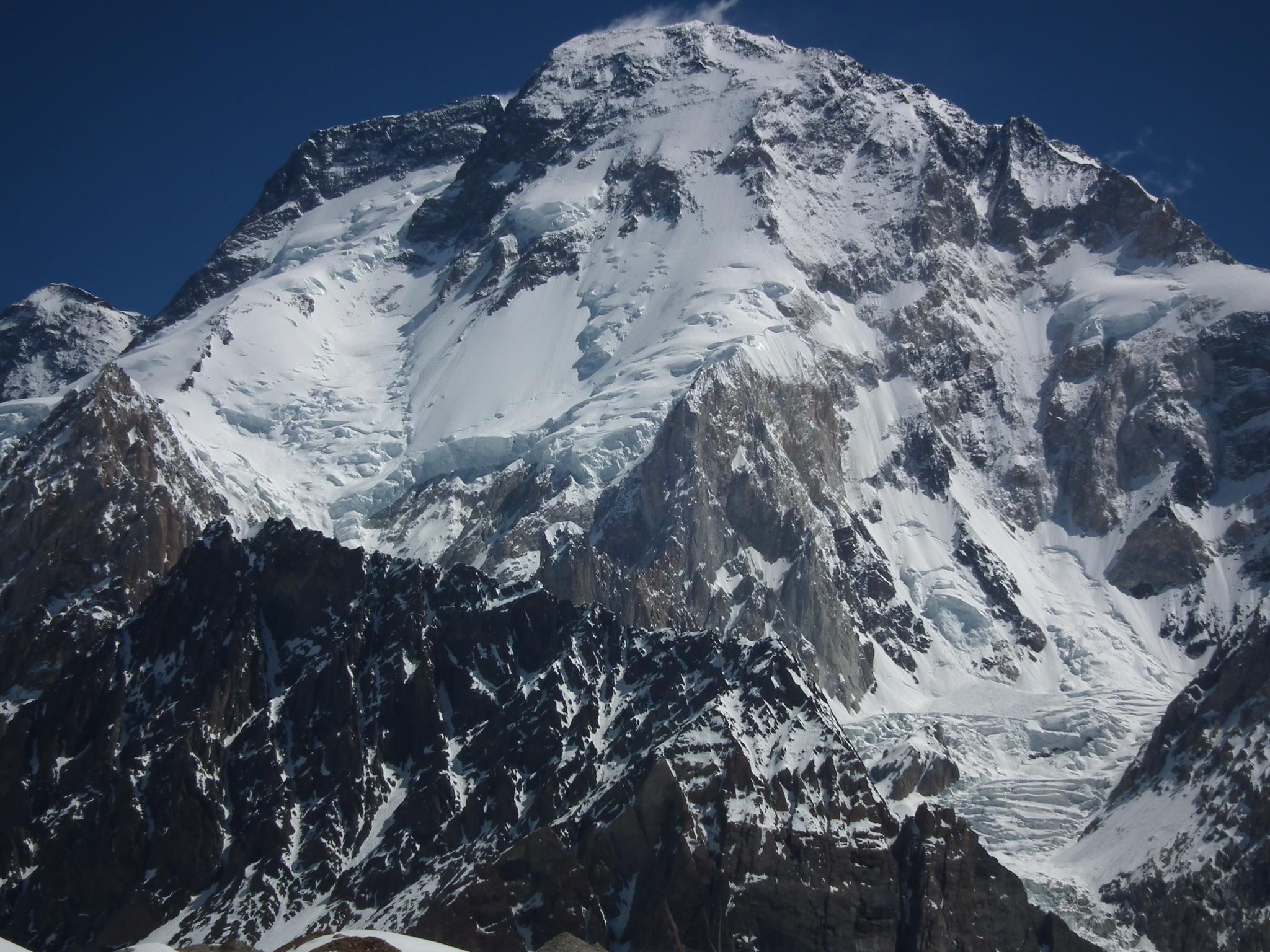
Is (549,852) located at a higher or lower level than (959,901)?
lower

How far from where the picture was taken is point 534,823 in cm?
18738

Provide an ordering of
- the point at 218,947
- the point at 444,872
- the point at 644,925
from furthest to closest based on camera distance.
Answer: the point at 444,872, the point at 644,925, the point at 218,947

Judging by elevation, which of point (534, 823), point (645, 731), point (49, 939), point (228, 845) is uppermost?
point (645, 731)

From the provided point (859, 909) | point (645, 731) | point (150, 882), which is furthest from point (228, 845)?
point (859, 909)

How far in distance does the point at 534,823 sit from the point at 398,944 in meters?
94.4

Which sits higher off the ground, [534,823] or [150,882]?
[534,823]

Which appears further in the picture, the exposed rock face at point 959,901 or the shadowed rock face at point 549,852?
the exposed rock face at point 959,901

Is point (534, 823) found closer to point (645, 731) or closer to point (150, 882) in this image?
point (645, 731)

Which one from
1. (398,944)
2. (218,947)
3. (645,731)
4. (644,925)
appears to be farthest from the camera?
(645,731)

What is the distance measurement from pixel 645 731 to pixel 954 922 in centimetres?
Answer: 3892

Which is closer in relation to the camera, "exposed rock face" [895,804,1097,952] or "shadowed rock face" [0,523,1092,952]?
"shadowed rock face" [0,523,1092,952]

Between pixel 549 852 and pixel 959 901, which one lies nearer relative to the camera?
pixel 549 852

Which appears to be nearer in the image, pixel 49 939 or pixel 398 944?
pixel 398 944

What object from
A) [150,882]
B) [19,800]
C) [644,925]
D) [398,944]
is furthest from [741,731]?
[398,944]
